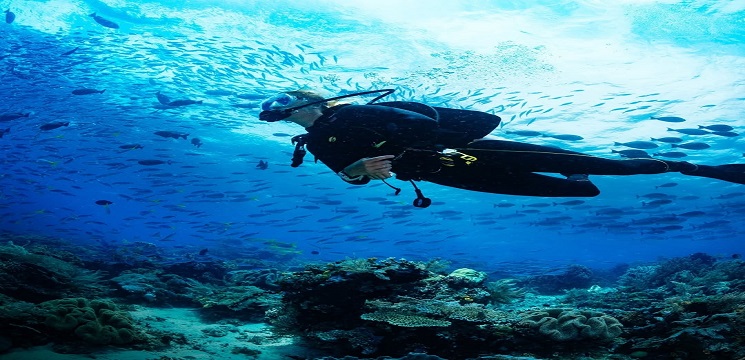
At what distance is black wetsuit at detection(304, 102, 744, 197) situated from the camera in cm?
368

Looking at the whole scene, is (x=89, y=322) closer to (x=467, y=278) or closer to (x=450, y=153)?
(x=450, y=153)

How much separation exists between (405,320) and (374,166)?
222 centimetres

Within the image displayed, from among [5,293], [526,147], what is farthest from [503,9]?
[5,293]

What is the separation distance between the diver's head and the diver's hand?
715 mm

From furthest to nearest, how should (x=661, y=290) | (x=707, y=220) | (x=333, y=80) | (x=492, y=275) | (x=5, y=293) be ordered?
(x=707, y=220)
(x=492, y=275)
(x=333, y=80)
(x=661, y=290)
(x=5, y=293)

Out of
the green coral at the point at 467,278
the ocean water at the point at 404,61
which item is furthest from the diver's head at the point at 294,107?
the ocean water at the point at 404,61

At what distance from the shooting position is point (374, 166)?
12.8 ft

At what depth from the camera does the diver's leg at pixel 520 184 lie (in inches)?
195

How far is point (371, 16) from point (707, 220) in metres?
48.8

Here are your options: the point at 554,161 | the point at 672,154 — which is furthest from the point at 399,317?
the point at 672,154

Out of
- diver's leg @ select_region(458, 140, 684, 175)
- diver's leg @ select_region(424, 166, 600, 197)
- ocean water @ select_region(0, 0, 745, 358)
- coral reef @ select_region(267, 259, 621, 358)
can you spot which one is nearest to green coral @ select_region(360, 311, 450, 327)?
coral reef @ select_region(267, 259, 621, 358)

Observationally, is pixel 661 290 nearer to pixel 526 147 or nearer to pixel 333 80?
pixel 526 147

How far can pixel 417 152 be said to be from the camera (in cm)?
398

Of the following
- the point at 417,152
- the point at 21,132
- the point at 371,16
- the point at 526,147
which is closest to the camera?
the point at 417,152
